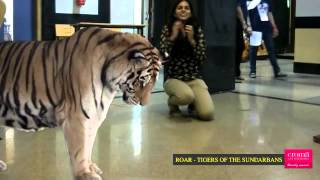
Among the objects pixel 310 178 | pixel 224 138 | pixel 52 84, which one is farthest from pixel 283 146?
pixel 52 84

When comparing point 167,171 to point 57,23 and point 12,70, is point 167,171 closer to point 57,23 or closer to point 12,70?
point 12,70

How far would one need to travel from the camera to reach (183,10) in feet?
16.7

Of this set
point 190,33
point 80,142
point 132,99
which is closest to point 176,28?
A: point 190,33

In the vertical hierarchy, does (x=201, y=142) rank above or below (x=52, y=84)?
below

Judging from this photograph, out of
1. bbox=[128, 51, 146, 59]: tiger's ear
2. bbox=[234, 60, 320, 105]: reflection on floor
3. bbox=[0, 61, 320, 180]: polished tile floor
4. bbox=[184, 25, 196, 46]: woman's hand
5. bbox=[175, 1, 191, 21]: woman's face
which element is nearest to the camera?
bbox=[128, 51, 146, 59]: tiger's ear

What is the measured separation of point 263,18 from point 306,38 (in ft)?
5.30

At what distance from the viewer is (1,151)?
154 inches

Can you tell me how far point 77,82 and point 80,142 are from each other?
31cm

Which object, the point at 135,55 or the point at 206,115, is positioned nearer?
the point at 135,55

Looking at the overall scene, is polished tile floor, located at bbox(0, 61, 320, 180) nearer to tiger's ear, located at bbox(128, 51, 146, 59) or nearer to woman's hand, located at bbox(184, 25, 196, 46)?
woman's hand, located at bbox(184, 25, 196, 46)

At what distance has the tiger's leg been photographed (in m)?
2.77

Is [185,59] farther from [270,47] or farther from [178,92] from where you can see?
[270,47]

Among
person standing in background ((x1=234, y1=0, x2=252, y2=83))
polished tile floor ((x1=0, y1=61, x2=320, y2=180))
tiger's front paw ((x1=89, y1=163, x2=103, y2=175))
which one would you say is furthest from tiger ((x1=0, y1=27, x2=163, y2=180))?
person standing in background ((x1=234, y1=0, x2=252, y2=83))

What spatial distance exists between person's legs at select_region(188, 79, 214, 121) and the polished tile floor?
102mm
